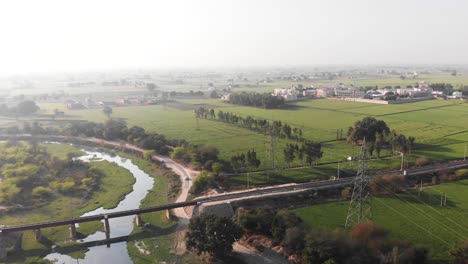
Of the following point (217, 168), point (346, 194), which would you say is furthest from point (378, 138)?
point (217, 168)

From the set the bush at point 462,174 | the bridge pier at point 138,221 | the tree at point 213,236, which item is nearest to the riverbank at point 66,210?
the bridge pier at point 138,221

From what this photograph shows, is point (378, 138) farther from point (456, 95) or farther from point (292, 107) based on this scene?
point (456, 95)

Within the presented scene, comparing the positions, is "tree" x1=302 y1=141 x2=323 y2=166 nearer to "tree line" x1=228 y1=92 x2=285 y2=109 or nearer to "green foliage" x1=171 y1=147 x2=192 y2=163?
"green foliage" x1=171 y1=147 x2=192 y2=163

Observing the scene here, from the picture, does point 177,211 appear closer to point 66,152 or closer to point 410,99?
point 66,152

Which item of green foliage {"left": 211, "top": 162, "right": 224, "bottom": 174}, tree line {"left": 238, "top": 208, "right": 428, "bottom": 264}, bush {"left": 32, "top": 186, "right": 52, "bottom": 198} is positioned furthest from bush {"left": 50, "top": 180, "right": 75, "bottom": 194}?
tree line {"left": 238, "top": 208, "right": 428, "bottom": 264}

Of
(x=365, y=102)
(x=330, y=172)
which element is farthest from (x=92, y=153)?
(x=365, y=102)

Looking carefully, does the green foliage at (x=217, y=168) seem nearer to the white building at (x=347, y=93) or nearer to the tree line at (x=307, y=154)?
the tree line at (x=307, y=154)
